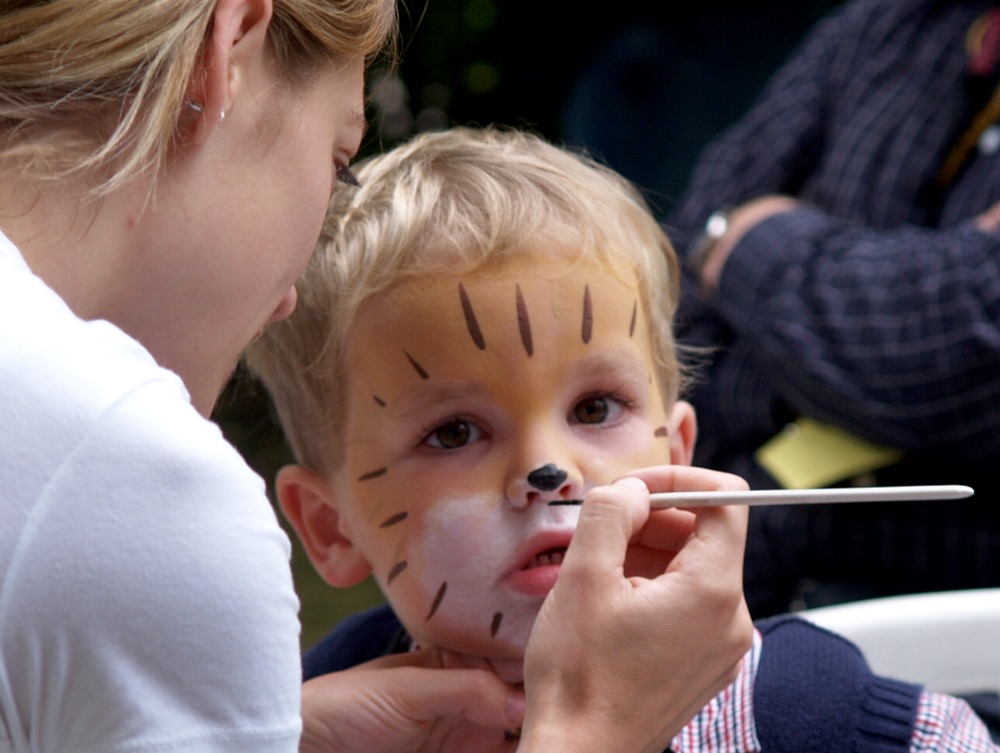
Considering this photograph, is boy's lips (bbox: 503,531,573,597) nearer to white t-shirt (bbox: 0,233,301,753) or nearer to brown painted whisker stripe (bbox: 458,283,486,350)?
brown painted whisker stripe (bbox: 458,283,486,350)

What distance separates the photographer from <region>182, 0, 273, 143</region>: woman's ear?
3.04 ft

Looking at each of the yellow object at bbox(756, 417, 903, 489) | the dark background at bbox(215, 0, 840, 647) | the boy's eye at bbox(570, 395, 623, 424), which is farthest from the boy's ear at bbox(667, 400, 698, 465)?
the dark background at bbox(215, 0, 840, 647)

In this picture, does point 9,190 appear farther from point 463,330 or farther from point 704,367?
point 704,367

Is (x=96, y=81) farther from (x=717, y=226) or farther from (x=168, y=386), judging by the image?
(x=717, y=226)

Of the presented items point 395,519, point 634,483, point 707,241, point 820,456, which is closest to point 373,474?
point 395,519

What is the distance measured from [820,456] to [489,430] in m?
0.80

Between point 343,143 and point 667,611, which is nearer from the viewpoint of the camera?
point 667,611

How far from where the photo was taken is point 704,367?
1997 millimetres

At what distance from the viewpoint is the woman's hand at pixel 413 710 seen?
1117 mm

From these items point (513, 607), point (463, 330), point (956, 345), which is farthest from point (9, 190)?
point (956, 345)

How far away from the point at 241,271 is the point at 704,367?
→ 1.15 meters

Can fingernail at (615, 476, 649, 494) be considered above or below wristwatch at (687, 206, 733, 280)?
above

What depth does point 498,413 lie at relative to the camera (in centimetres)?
113

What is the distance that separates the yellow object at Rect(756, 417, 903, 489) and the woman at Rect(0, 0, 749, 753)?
781 mm
